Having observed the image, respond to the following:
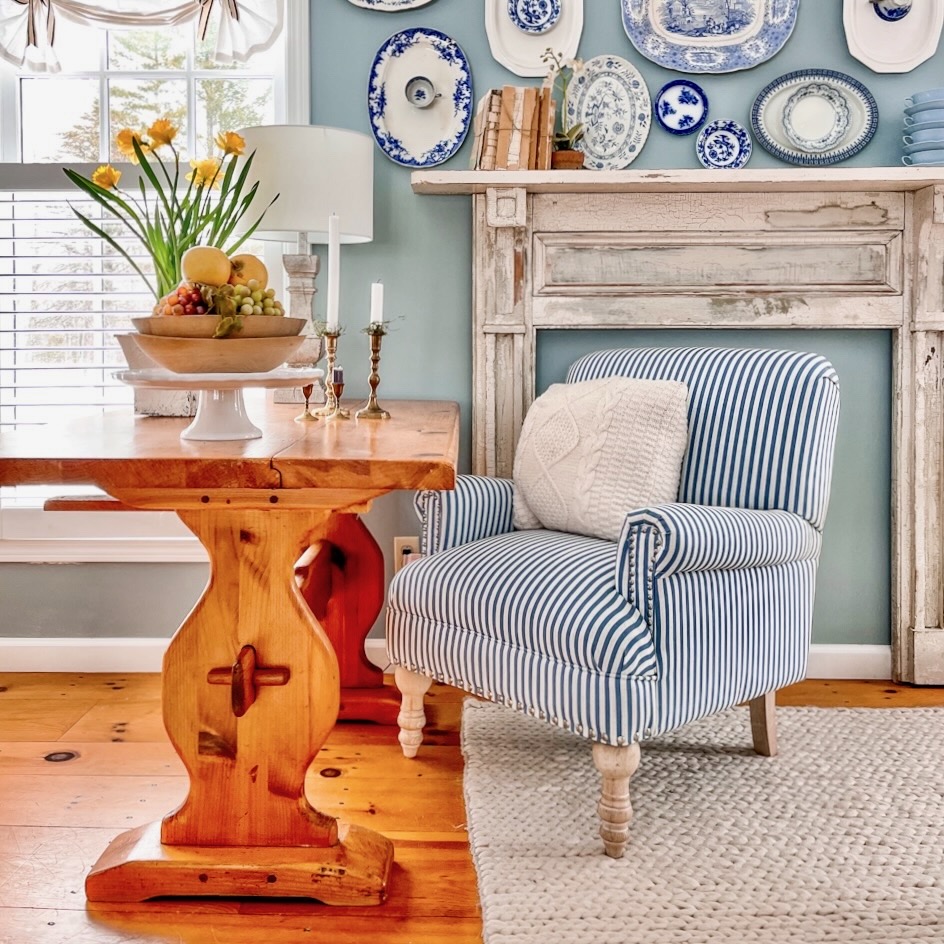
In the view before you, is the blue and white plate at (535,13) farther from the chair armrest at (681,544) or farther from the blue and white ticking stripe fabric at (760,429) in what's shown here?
the chair armrest at (681,544)

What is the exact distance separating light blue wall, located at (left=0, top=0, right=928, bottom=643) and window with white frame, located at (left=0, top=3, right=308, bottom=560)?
0.11 metres

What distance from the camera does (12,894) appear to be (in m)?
1.67

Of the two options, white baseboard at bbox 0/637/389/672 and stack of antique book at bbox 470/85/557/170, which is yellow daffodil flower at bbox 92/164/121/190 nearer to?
stack of antique book at bbox 470/85/557/170

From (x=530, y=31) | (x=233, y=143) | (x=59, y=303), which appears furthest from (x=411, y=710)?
(x=530, y=31)

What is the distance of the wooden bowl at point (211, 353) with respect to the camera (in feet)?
5.30

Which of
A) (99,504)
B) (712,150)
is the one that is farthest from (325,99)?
(99,504)

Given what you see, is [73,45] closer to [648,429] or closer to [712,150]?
[712,150]

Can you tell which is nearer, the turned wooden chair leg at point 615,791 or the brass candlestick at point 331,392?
the turned wooden chair leg at point 615,791

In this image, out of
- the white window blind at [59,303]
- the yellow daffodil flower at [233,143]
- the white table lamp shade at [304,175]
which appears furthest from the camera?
the white window blind at [59,303]

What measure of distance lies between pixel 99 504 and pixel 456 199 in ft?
4.94

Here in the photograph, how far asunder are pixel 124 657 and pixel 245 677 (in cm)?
144

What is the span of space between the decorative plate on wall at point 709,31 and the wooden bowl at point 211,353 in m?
1.64

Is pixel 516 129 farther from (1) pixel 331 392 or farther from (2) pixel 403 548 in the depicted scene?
(2) pixel 403 548

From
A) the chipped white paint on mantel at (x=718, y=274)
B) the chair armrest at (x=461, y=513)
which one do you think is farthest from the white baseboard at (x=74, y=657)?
the chipped white paint on mantel at (x=718, y=274)
